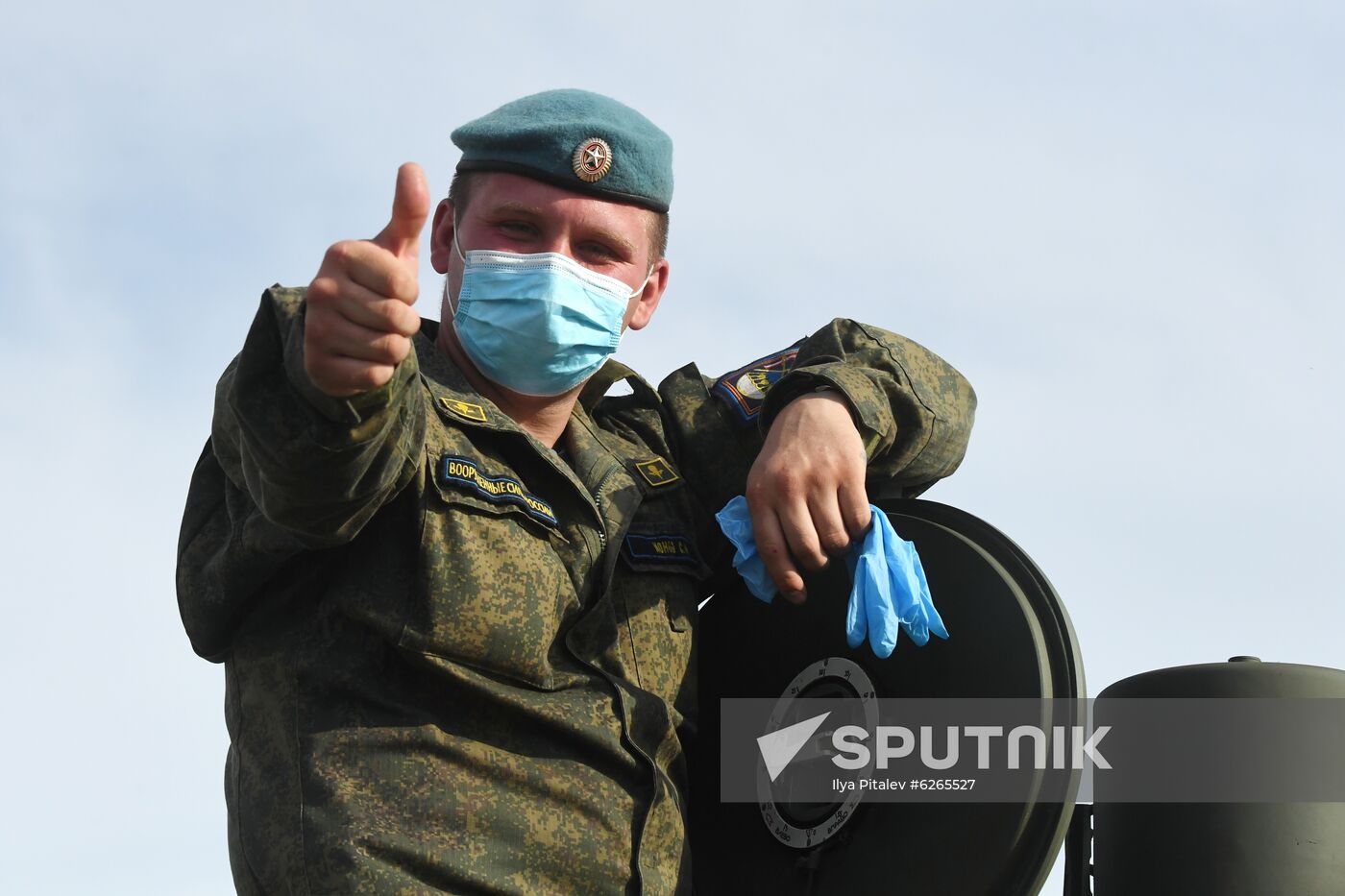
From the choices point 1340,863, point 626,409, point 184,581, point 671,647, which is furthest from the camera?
point 626,409

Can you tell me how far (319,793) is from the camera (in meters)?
3.12

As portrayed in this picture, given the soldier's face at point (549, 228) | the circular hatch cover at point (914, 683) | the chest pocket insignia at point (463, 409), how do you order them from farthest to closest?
the soldier's face at point (549, 228)
the chest pocket insignia at point (463, 409)
the circular hatch cover at point (914, 683)

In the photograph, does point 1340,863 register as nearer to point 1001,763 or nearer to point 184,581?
point 1001,763

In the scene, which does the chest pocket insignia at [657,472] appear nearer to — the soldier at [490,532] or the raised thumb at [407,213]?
the soldier at [490,532]

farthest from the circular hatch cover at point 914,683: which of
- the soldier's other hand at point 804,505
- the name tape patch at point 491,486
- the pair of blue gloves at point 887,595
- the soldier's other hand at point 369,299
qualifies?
the soldier's other hand at point 369,299

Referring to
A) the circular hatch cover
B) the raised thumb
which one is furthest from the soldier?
the circular hatch cover

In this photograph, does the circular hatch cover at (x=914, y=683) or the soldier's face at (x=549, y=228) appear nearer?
the circular hatch cover at (x=914, y=683)

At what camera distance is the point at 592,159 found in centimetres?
390

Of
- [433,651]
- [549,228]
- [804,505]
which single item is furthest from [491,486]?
[549,228]

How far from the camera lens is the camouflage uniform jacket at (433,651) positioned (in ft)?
9.96

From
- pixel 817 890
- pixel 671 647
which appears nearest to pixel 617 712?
pixel 671 647

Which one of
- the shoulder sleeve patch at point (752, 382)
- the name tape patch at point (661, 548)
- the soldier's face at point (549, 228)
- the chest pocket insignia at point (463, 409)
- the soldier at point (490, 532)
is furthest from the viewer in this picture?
the shoulder sleeve patch at point (752, 382)

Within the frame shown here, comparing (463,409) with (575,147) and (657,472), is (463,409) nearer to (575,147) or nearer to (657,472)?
(657,472)

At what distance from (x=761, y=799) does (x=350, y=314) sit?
1573mm
